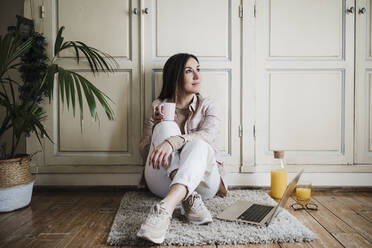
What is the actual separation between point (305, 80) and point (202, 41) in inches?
29.9

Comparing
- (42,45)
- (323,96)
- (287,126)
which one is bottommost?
(287,126)

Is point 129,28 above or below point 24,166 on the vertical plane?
above

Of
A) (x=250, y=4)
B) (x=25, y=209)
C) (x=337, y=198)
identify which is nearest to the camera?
(x=25, y=209)

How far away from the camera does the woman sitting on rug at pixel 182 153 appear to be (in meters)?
1.16

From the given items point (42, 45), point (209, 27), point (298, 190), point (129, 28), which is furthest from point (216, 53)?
point (42, 45)

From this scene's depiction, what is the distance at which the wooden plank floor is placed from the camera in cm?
116

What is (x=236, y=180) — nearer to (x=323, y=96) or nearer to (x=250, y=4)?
(x=323, y=96)

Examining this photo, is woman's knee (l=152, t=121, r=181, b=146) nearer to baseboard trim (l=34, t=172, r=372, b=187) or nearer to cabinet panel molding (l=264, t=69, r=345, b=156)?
baseboard trim (l=34, t=172, r=372, b=187)

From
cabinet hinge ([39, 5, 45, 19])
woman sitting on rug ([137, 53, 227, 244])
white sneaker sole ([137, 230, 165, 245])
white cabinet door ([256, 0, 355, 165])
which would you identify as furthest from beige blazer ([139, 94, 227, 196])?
cabinet hinge ([39, 5, 45, 19])

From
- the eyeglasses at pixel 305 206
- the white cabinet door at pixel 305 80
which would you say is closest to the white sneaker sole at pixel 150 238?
the eyeglasses at pixel 305 206

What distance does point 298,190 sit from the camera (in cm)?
168

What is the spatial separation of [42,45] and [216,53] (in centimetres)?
116

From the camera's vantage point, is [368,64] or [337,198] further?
[368,64]

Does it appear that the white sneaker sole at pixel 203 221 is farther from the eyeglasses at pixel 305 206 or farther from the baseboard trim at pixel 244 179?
the baseboard trim at pixel 244 179
